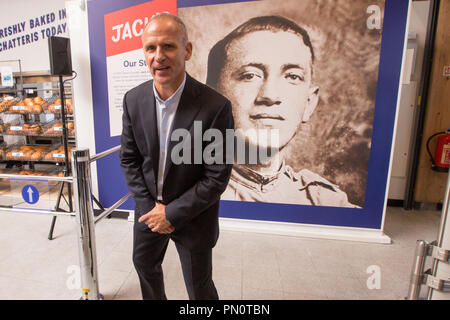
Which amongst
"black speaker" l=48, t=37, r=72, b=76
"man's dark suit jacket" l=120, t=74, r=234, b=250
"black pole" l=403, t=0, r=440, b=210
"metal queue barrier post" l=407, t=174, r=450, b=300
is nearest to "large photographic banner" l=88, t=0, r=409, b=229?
"black speaker" l=48, t=37, r=72, b=76

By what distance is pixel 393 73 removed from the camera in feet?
8.79

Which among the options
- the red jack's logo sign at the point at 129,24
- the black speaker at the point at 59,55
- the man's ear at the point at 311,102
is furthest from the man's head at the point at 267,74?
the black speaker at the point at 59,55

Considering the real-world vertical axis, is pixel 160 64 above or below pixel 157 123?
above

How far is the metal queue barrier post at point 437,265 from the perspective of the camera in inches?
28.5

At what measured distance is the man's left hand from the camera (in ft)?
4.31

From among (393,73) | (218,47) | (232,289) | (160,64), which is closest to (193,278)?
(232,289)

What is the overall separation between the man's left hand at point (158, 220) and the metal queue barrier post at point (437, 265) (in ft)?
3.47

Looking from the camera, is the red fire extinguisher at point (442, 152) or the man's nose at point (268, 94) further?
the red fire extinguisher at point (442, 152)

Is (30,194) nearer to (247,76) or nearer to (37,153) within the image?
(247,76)

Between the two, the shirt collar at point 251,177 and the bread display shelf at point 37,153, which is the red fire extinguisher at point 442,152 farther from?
the bread display shelf at point 37,153

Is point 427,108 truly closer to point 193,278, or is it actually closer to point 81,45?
point 193,278

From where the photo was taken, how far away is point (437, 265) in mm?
773

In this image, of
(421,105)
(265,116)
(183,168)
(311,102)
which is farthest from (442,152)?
(183,168)

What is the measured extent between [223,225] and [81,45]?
116 inches
